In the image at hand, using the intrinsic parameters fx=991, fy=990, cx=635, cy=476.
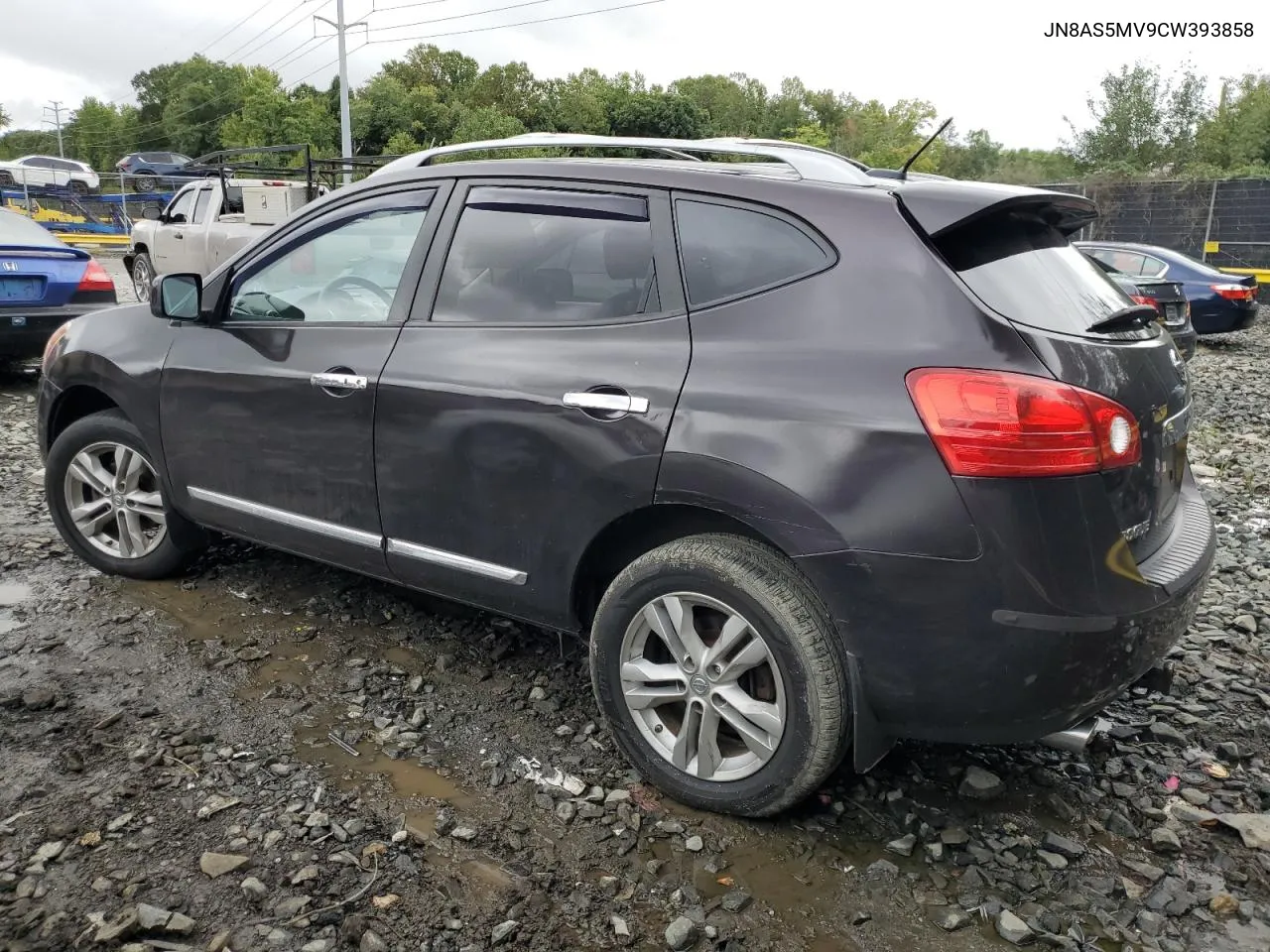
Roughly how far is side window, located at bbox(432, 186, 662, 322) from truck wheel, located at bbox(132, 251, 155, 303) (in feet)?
47.4

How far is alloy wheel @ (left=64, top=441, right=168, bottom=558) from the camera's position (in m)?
4.18

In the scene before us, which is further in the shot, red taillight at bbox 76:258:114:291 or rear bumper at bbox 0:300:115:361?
red taillight at bbox 76:258:114:291

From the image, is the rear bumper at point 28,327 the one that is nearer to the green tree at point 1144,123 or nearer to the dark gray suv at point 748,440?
the dark gray suv at point 748,440

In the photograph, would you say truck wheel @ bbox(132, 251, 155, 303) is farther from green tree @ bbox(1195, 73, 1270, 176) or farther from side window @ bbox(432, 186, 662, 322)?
green tree @ bbox(1195, 73, 1270, 176)

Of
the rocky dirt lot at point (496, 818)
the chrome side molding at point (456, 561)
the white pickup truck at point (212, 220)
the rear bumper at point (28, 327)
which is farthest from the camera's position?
the white pickup truck at point (212, 220)

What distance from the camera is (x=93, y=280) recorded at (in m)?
8.73

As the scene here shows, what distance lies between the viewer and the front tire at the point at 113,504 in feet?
13.7

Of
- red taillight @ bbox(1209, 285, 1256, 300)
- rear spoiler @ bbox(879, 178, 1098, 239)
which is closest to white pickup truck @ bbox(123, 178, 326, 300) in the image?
rear spoiler @ bbox(879, 178, 1098, 239)

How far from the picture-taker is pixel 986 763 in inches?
121

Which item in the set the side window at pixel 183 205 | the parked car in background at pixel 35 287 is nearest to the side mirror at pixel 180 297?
the parked car in background at pixel 35 287

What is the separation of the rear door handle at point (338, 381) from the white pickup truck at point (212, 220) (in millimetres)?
10975

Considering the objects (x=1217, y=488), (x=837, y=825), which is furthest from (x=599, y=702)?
(x=1217, y=488)

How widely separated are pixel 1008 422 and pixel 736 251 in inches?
34.5

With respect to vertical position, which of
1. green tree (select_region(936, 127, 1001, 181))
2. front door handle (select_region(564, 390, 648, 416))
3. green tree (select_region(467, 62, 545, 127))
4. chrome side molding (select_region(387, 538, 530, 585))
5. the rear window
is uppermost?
green tree (select_region(467, 62, 545, 127))
